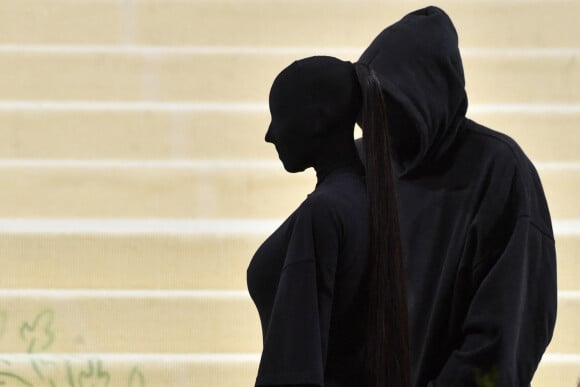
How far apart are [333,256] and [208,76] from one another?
5.29 ft

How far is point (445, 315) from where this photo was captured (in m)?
1.81

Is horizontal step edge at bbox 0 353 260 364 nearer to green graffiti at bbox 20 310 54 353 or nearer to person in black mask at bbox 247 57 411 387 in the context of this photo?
green graffiti at bbox 20 310 54 353

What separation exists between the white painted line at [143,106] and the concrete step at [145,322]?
0.40 meters

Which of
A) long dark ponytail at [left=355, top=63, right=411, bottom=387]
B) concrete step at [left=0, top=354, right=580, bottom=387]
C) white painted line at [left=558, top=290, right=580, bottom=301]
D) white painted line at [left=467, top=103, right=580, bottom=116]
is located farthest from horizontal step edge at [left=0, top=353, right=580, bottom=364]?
long dark ponytail at [left=355, top=63, right=411, bottom=387]

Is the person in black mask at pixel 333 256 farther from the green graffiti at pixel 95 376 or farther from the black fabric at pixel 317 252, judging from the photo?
the green graffiti at pixel 95 376

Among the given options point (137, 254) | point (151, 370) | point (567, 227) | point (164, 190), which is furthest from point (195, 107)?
point (567, 227)

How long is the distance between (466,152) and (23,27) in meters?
1.71

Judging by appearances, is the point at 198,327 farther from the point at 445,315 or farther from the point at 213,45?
the point at 445,315

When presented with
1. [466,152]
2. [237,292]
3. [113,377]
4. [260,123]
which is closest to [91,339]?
[113,377]

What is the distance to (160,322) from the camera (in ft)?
10.5

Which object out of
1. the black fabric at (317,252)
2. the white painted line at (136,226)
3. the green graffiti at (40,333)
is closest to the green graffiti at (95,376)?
the green graffiti at (40,333)

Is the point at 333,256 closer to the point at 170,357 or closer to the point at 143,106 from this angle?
the point at 170,357

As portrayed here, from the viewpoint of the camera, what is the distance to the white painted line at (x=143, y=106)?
327 centimetres

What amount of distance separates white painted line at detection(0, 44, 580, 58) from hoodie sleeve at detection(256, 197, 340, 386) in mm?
1568
